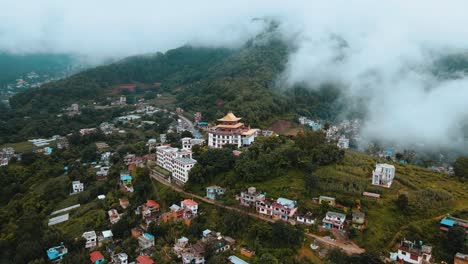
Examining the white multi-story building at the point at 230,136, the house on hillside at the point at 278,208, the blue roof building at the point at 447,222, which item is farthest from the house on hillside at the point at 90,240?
the blue roof building at the point at 447,222

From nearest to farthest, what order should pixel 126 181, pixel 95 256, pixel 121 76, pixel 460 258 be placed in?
pixel 460 258
pixel 95 256
pixel 126 181
pixel 121 76

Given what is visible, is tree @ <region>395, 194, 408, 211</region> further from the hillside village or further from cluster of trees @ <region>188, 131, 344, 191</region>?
cluster of trees @ <region>188, 131, 344, 191</region>

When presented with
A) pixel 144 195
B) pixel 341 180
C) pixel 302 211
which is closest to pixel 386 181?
pixel 341 180

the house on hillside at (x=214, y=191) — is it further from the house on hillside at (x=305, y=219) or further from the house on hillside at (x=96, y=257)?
the house on hillside at (x=96, y=257)

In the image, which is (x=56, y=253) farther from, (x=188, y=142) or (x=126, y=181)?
(x=188, y=142)

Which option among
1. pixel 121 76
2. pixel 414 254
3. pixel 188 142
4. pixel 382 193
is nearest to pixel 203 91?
pixel 188 142

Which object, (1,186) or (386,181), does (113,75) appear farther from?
(386,181)
